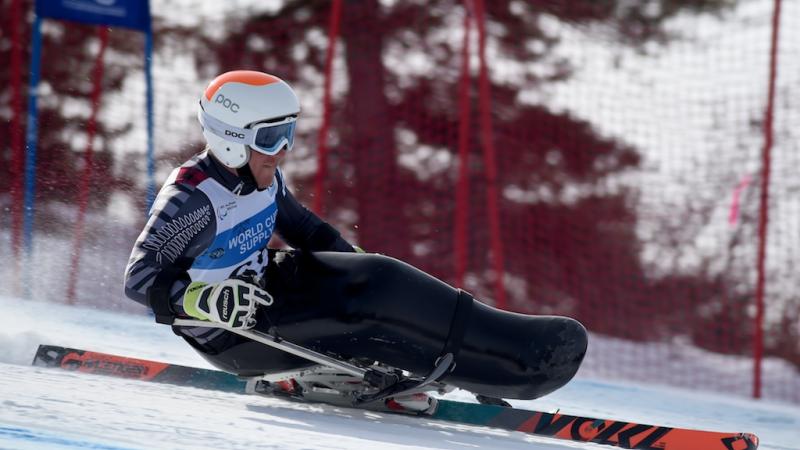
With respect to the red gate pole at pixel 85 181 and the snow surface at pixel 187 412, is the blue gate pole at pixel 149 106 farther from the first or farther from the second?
the snow surface at pixel 187 412

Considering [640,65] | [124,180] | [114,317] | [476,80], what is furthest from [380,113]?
[114,317]

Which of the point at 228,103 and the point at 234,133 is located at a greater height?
the point at 228,103

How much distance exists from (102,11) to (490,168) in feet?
10.3

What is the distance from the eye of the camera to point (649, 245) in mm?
9227

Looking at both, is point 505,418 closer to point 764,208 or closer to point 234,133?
point 234,133

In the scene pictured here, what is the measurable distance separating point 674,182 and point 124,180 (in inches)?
169

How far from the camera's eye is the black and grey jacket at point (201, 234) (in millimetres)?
Answer: 4055

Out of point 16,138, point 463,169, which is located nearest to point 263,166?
point 463,169

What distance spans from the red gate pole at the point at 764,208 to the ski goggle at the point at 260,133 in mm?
4492

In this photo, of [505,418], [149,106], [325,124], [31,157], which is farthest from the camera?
[325,124]

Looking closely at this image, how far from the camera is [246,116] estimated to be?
4273 millimetres

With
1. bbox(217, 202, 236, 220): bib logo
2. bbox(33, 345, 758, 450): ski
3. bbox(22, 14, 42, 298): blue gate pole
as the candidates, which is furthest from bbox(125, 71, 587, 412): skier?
Result: bbox(22, 14, 42, 298): blue gate pole

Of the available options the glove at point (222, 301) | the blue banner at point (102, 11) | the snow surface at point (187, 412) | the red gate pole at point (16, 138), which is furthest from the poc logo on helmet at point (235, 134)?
the blue banner at point (102, 11)

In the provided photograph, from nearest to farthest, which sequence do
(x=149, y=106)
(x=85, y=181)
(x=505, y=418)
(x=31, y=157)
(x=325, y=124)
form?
(x=505, y=418) < (x=85, y=181) < (x=31, y=157) < (x=149, y=106) < (x=325, y=124)
